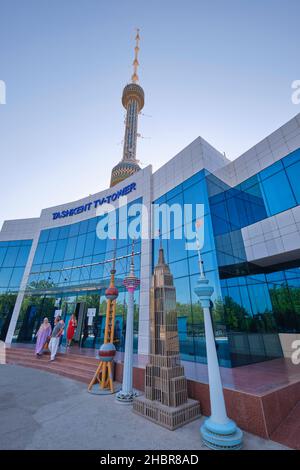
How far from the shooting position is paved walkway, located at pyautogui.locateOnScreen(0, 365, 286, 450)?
4.35 meters

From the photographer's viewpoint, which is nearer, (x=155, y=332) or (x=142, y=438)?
(x=142, y=438)

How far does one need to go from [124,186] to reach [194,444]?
1807 cm

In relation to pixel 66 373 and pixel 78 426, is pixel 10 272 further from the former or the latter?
pixel 78 426

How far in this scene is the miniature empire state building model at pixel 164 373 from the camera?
540 centimetres

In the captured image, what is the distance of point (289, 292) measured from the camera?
12312 mm

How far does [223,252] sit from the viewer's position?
1116 centimetres

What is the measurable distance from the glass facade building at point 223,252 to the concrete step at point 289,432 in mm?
4034

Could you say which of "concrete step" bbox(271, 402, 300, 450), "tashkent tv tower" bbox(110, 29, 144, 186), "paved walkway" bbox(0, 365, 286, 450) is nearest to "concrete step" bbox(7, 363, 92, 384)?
"paved walkway" bbox(0, 365, 286, 450)

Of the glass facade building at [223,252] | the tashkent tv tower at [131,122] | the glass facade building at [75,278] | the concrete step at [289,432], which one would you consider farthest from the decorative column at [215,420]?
the tashkent tv tower at [131,122]

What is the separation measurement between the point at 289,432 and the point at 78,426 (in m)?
4.94

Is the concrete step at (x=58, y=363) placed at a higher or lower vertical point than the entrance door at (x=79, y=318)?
lower

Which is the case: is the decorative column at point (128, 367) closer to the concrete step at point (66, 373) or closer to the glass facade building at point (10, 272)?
the concrete step at point (66, 373)

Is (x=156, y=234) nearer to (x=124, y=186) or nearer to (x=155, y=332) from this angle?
(x=124, y=186)
